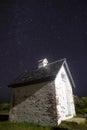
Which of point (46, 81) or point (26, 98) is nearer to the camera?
point (46, 81)

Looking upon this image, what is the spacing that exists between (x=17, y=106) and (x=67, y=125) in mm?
7325

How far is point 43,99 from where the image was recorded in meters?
14.8

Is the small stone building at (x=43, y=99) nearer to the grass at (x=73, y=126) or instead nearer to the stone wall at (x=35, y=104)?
the stone wall at (x=35, y=104)

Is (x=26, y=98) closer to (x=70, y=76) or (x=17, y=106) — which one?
(x=17, y=106)

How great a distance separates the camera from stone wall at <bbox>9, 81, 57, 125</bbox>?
13953 mm

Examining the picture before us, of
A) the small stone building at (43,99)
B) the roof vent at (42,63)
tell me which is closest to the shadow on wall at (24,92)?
the small stone building at (43,99)

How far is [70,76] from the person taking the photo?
62.1 feet

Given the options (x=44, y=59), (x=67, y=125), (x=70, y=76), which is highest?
(x=44, y=59)

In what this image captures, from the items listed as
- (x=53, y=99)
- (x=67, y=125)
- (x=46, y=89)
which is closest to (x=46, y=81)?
(x=46, y=89)

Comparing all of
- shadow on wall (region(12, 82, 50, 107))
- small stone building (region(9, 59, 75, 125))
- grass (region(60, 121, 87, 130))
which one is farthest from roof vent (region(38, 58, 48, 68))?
grass (region(60, 121, 87, 130))

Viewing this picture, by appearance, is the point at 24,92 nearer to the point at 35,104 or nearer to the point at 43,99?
the point at 35,104

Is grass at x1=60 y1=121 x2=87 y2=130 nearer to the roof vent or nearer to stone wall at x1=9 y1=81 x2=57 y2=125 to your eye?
stone wall at x1=9 y1=81 x2=57 y2=125

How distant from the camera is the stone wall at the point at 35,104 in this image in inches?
549

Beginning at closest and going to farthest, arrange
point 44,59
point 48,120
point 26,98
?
1. point 48,120
2. point 26,98
3. point 44,59
